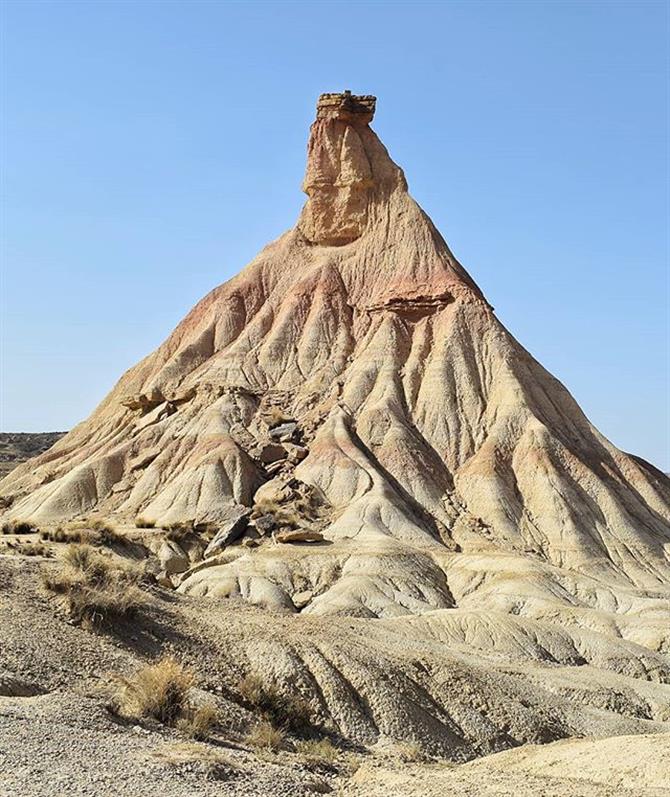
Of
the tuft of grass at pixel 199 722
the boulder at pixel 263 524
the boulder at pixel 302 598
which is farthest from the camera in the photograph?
the boulder at pixel 263 524

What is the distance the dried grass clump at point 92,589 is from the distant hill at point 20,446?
6921 cm

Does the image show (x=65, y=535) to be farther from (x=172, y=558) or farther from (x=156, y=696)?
(x=156, y=696)

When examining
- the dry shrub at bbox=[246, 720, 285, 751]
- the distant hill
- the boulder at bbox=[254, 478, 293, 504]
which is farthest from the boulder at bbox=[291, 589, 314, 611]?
the distant hill

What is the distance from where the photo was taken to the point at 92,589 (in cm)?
2077

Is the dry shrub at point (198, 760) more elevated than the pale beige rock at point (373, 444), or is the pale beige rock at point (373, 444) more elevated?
the pale beige rock at point (373, 444)

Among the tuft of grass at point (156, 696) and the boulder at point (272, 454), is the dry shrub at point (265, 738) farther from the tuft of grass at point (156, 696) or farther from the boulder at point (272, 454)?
the boulder at point (272, 454)

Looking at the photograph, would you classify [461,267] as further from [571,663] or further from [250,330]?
[571,663]

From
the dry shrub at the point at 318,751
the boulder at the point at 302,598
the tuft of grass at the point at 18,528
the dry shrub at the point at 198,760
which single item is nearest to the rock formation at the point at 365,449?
the boulder at the point at 302,598

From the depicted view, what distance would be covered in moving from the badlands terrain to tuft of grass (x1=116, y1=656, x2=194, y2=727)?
50 millimetres

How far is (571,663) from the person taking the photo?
3322 cm

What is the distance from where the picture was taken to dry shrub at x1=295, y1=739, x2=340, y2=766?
52.5ft

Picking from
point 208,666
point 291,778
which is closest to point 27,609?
point 208,666

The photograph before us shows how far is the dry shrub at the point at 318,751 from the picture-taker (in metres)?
16.0

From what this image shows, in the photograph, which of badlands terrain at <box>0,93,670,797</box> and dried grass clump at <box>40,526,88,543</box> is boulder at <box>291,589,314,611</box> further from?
dried grass clump at <box>40,526,88,543</box>
